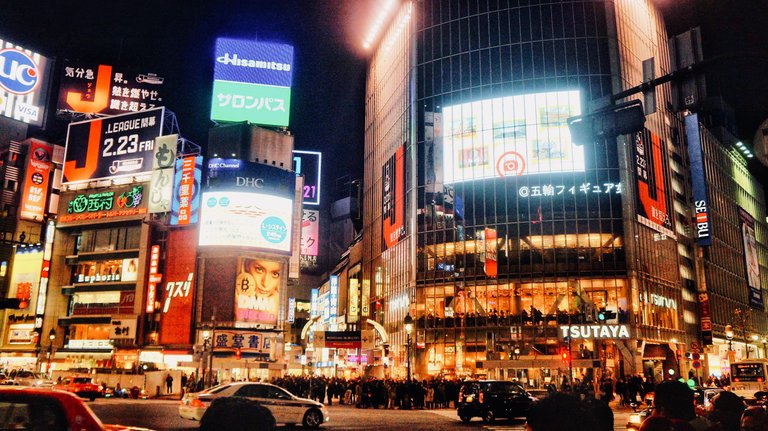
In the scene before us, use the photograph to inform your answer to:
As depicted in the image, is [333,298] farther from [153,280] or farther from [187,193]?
[187,193]

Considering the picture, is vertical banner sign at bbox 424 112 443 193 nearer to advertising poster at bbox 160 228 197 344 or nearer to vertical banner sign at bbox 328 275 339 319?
advertising poster at bbox 160 228 197 344

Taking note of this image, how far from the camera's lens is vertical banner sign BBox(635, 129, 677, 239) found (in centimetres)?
5516

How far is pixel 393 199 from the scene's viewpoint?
6700cm

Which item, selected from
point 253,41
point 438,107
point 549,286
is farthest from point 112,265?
point 549,286

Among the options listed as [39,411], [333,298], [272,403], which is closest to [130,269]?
[333,298]

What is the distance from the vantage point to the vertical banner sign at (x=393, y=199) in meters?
64.0

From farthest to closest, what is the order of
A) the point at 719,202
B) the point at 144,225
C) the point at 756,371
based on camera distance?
the point at 719,202 → the point at 144,225 → the point at 756,371

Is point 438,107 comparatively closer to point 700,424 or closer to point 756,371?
point 756,371

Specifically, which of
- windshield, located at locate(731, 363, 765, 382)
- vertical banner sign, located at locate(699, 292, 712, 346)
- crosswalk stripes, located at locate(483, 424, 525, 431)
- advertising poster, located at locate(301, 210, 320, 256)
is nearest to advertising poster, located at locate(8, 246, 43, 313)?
advertising poster, located at locate(301, 210, 320, 256)

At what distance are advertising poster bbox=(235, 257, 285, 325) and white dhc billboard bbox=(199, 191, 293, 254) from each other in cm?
208

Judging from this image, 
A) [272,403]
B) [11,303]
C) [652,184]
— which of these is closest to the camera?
[272,403]

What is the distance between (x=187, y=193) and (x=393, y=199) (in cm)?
2127

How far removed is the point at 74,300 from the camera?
63094mm

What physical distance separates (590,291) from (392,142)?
2828 cm
